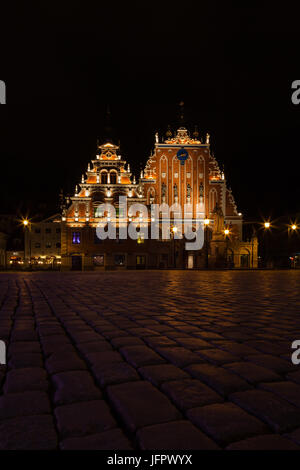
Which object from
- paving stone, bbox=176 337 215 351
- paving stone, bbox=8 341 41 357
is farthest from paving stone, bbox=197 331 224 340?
paving stone, bbox=8 341 41 357

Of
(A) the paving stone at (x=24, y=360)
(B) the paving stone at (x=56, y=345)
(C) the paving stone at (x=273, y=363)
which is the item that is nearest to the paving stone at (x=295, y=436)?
(C) the paving stone at (x=273, y=363)

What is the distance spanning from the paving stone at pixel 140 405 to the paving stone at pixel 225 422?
138 mm

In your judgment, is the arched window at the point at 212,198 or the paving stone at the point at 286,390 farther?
the arched window at the point at 212,198

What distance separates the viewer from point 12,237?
53094 millimetres

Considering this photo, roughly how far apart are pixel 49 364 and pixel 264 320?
3.53 meters

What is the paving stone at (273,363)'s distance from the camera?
2993 millimetres

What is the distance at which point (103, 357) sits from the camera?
130 inches

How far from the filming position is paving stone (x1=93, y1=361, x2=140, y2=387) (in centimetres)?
265

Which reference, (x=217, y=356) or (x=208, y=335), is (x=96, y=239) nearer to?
(x=208, y=335)

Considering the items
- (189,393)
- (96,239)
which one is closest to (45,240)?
(96,239)

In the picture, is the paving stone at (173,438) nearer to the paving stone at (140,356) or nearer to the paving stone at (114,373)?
the paving stone at (114,373)

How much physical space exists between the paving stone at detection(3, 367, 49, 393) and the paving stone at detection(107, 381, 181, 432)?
1.79 ft
